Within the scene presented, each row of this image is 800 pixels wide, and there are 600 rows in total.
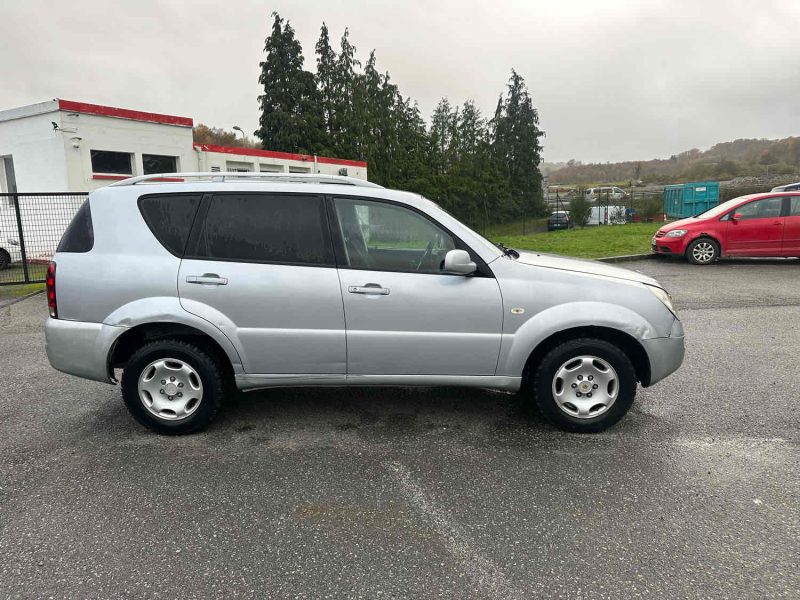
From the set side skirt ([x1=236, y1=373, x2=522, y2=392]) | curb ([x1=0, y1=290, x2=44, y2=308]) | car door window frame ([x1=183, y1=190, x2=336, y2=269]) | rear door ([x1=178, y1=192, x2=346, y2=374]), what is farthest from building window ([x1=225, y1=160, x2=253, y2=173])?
side skirt ([x1=236, y1=373, x2=522, y2=392])

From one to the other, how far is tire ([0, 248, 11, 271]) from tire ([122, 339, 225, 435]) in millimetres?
9922

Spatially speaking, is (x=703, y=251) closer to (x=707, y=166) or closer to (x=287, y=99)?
(x=287, y=99)

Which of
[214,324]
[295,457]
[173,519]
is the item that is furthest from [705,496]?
[214,324]

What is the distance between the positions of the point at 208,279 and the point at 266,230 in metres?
0.52

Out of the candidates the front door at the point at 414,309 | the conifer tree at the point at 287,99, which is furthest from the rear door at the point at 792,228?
the conifer tree at the point at 287,99

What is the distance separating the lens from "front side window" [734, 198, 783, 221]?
38.5 ft

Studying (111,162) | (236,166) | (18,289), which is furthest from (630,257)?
(111,162)

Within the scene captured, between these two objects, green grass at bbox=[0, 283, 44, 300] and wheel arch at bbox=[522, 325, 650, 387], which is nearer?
wheel arch at bbox=[522, 325, 650, 387]

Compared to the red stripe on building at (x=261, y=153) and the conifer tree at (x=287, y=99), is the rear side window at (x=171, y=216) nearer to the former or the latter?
the red stripe on building at (x=261, y=153)

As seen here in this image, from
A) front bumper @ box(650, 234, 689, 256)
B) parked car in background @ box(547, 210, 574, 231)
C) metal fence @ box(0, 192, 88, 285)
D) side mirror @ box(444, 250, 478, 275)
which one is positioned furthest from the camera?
parked car in background @ box(547, 210, 574, 231)

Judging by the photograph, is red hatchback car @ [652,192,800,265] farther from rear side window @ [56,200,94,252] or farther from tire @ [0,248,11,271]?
tire @ [0,248,11,271]

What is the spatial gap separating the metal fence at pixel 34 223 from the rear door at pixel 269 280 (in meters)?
8.08

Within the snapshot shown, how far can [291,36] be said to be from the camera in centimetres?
3909

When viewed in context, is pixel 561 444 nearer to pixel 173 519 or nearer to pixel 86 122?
pixel 173 519
